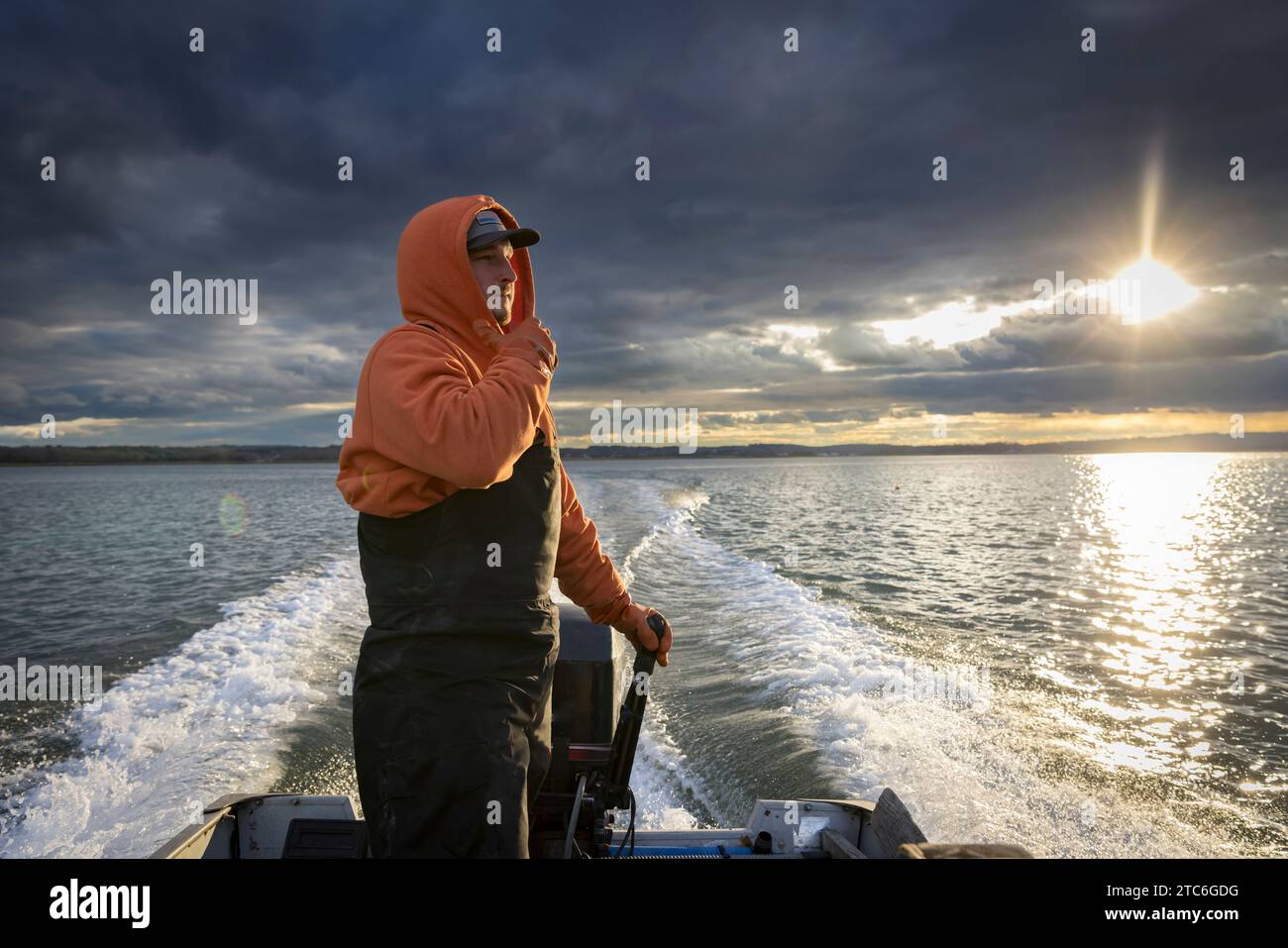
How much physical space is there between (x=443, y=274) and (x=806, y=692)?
18.4ft

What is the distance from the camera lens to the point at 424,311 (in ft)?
6.63

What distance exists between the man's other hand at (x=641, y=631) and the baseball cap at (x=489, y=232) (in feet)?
4.64

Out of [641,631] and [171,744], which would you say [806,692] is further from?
[171,744]

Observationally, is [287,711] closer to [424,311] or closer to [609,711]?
[609,711]

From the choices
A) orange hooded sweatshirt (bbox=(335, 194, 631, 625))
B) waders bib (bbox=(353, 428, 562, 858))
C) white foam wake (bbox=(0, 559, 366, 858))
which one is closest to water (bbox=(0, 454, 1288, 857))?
white foam wake (bbox=(0, 559, 366, 858))

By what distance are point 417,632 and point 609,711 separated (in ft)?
4.87

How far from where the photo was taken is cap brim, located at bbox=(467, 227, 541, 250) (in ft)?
6.73

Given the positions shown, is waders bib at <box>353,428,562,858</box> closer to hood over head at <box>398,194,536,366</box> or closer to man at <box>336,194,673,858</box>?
man at <box>336,194,673,858</box>

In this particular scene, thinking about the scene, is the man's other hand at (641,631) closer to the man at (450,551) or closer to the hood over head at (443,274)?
the man at (450,551)

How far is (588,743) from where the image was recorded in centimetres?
312

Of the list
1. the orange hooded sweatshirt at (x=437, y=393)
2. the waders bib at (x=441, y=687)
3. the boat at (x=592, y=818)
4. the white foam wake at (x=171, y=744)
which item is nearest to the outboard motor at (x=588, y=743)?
the boat at (x=592, y=818)

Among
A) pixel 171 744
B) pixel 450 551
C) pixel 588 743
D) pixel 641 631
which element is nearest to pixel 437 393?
pixel 450 551

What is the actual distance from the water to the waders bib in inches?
115
